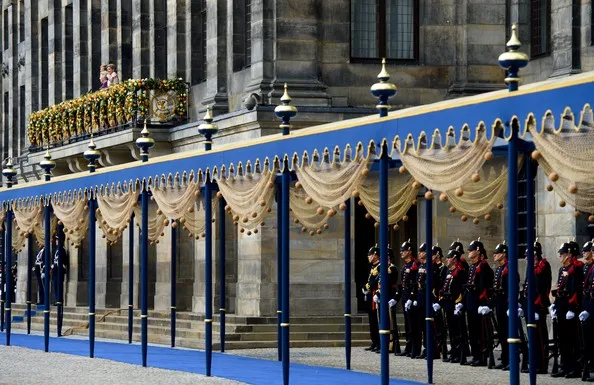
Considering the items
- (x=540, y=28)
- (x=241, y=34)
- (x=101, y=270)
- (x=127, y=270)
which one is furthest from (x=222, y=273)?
(x=101, y=270)

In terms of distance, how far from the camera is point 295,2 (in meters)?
34.9

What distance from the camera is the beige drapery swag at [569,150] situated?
15.7 metres

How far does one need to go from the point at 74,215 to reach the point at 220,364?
15.8 feet

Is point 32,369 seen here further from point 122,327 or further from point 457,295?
point 122,327

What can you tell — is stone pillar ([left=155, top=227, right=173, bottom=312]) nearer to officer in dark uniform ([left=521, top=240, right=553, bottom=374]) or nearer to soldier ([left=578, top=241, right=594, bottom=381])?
officer in dark uniform ([left=521, top=240, right=553, bottom=374])

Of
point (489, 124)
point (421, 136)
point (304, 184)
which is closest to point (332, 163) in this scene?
point (304, 184)

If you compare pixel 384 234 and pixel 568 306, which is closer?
pixel 384 234

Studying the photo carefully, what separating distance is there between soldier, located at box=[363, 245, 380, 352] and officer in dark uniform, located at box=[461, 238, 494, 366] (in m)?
2.96

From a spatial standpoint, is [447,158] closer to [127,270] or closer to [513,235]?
[513,235]

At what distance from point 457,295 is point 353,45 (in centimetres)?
1094

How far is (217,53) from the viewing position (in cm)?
3834

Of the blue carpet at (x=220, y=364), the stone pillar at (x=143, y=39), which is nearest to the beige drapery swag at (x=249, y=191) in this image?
the blue carpet at (x=220, y=364)

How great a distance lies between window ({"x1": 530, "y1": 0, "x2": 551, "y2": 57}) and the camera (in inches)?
1264

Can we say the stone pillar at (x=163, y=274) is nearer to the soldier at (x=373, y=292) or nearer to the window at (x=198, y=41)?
the window at (x=198, y=41)
